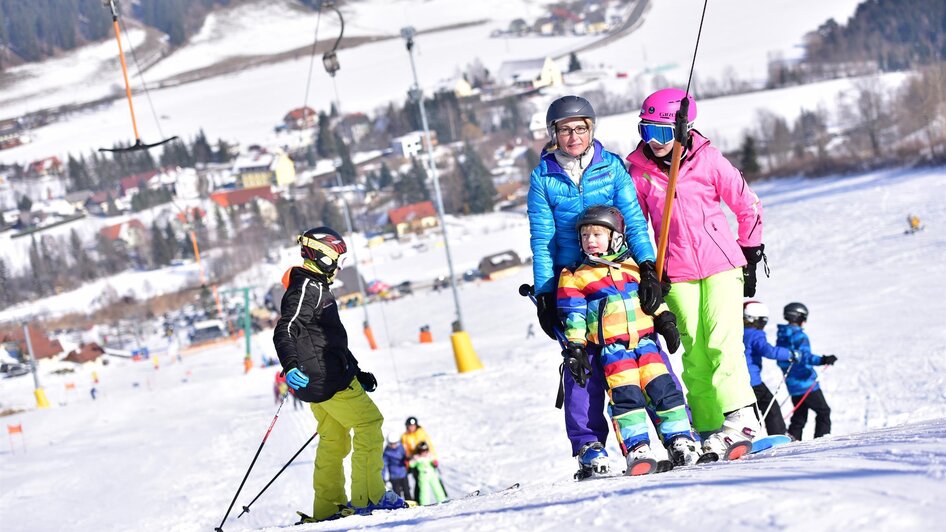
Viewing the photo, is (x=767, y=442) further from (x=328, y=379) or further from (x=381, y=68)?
(x=381, y=68)

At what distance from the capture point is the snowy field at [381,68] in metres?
126

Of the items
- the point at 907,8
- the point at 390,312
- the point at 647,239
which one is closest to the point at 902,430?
the point at 647,239

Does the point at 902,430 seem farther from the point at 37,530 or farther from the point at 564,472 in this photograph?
the point at 37,530

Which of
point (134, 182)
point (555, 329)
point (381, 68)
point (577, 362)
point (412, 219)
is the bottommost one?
point (412, 219)

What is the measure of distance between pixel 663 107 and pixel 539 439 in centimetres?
554

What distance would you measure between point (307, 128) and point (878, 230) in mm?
107972

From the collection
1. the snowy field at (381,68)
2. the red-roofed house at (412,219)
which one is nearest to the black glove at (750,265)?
the red-roofed house at (412,219)

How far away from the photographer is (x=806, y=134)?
227 ft

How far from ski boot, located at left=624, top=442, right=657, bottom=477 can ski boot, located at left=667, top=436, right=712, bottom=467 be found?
125 mm

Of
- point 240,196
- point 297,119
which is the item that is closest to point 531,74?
point 240,196

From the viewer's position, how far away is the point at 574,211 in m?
4.58

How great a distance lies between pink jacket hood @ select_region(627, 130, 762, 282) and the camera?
454cm

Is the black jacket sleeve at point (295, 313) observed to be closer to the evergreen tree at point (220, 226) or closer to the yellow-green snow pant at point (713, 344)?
the yellow-green snow pant at point (713, 344)

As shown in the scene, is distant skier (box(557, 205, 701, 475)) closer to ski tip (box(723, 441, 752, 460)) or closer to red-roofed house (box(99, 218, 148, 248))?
ski tip (box(723, 441, 752, 460))
